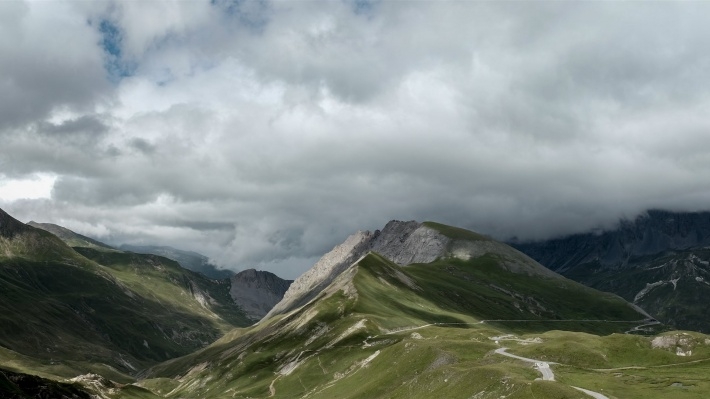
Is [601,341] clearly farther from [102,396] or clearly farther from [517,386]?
[102,396]

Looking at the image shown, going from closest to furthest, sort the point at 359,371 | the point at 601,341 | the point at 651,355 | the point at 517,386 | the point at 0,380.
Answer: the point at 517,386, the point at 0,380, the point at 651,355, the point at 601,341, the point at 359,371

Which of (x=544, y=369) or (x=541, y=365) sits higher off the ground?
(x=544, y=369)

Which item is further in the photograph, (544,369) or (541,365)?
(541,365)

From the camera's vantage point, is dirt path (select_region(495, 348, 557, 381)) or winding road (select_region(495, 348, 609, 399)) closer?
winding road (select_region(495, 348, 609, 399))

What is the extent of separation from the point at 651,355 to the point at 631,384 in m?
39.3

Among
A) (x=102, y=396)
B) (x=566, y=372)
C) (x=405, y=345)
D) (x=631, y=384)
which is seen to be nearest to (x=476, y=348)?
(x=405, y=345)

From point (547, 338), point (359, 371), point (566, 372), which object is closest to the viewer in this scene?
point (566, 372)

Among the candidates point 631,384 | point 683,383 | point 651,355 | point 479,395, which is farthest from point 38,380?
point 651,355

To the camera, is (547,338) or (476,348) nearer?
(476,348)

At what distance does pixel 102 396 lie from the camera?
6501 inches

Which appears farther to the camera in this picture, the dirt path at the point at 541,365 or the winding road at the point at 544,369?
the dirt path at the point at 541,365

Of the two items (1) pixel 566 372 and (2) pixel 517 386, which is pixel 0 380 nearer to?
(2) pixel 517 386

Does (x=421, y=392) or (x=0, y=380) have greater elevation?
A: (x=0, y=380)

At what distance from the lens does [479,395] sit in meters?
110
